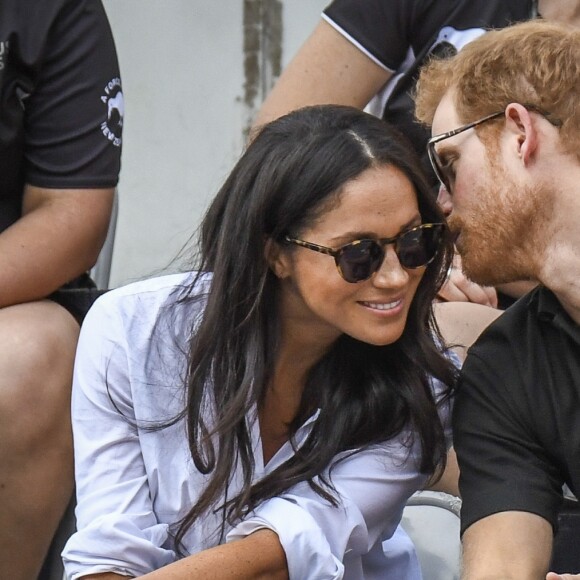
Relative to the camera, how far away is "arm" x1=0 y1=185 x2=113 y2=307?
268 cm

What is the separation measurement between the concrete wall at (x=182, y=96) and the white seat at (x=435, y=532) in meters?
1.75

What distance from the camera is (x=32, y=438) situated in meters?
2.53

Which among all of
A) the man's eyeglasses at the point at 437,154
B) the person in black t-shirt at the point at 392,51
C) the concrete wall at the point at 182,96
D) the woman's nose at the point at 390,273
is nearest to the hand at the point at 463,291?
the person in black t-shirt at the point at 392,51

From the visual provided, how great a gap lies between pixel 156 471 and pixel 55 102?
0.96 metres

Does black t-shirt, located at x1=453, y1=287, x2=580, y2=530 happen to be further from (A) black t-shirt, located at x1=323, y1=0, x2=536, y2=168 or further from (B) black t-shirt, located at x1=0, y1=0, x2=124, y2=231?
(B) black t-shirt, located at x1=0, y1=0, x2=124, y2=231

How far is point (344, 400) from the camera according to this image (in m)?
2.43

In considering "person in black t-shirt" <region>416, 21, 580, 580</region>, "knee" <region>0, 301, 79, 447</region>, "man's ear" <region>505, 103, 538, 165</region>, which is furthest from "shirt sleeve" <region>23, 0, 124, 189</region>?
"man's ear" <region>505, 103, 538, 165</region>

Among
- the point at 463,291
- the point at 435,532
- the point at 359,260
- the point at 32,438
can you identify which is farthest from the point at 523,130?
the point at 32,438

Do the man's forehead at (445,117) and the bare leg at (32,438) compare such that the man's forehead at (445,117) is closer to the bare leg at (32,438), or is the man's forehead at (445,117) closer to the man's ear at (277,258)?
the man's ear at (277,258)

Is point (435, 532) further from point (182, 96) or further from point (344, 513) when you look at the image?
point (182, 96)

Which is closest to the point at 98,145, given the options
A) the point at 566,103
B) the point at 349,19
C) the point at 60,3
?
the point at 60,3

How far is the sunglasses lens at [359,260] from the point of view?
223 centimetres

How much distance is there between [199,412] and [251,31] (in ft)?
7.74

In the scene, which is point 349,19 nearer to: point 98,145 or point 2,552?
point 98,145
